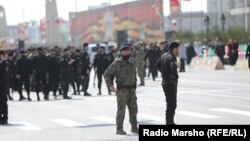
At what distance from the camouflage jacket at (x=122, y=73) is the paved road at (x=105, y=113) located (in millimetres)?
1104

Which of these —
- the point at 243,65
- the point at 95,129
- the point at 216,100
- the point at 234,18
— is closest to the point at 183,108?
the point at 216,100

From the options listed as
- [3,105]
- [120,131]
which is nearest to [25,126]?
[3,105]

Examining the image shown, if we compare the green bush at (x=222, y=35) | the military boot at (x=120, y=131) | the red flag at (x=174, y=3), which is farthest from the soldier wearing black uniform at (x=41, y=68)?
the red flag at (x=174, y=3)

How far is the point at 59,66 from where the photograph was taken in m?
26.0

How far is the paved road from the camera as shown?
14.9 m

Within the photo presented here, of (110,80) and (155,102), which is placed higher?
(110,80)

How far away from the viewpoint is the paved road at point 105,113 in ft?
48.9

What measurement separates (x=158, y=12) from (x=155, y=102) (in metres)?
52.2

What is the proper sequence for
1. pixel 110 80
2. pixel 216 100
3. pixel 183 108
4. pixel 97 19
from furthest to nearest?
pixel 97 19, pixel 216 100, pixel 183 108, pixel 110 80

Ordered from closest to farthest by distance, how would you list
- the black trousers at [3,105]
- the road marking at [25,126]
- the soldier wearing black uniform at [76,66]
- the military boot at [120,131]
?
the military boot at [120,131]
the road marking at [25,126]
the black trousers at [3,105]
the soldier wearing black uniform at [76,66]

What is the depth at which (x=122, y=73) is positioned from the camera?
14094 mm

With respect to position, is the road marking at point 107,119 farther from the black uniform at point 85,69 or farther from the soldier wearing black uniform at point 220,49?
the soldier wearing black uniform at point 220,49

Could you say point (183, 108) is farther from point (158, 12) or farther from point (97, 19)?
point (97, 19)

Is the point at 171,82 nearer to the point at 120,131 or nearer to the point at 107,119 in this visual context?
the point at 120,131
